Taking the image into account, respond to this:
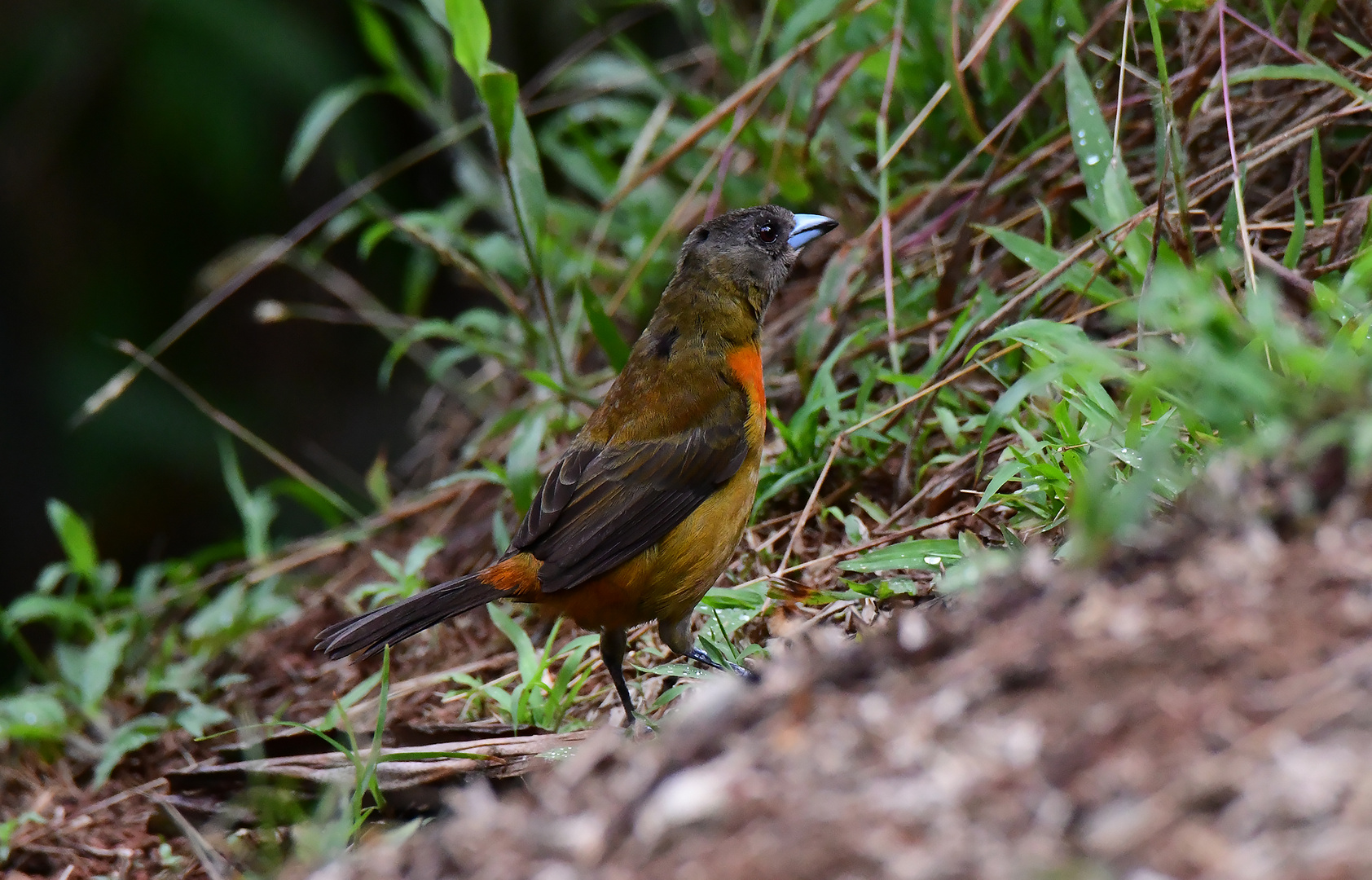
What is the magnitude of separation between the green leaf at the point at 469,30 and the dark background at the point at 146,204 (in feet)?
8.85

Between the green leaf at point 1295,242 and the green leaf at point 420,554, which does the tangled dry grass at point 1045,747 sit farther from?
the green leaf at point 420,554

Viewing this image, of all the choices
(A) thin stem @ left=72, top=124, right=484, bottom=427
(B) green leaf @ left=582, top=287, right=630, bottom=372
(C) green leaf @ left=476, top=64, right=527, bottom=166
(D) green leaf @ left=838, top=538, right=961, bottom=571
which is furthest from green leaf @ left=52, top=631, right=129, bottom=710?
(D) green leaf @ left=838, top=538, right=961, bottom=571

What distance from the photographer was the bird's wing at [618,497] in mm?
3387

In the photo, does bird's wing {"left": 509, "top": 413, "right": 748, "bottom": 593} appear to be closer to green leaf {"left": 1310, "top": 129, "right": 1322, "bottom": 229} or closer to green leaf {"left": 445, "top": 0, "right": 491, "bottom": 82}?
green leaf {"left": 445, "top": 0, "right": 491, "bottom": 82}

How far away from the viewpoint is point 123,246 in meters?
7.14

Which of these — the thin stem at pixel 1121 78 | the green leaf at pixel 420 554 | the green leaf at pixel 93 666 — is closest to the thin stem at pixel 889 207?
the thin stem at pixel 1121 78

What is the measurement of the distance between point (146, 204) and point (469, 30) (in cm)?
428

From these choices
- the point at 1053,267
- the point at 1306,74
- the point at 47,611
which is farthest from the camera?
the point at 47,611

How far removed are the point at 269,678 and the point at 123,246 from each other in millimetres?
3807

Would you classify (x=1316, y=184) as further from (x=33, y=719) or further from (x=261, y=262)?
(x=33, y=719)

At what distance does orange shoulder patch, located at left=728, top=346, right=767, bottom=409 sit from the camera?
392 cm

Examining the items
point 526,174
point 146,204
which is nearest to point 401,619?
point 526,174

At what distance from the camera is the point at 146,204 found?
23.5 ft

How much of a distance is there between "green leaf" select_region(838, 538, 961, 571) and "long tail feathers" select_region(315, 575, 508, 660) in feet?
3.21
